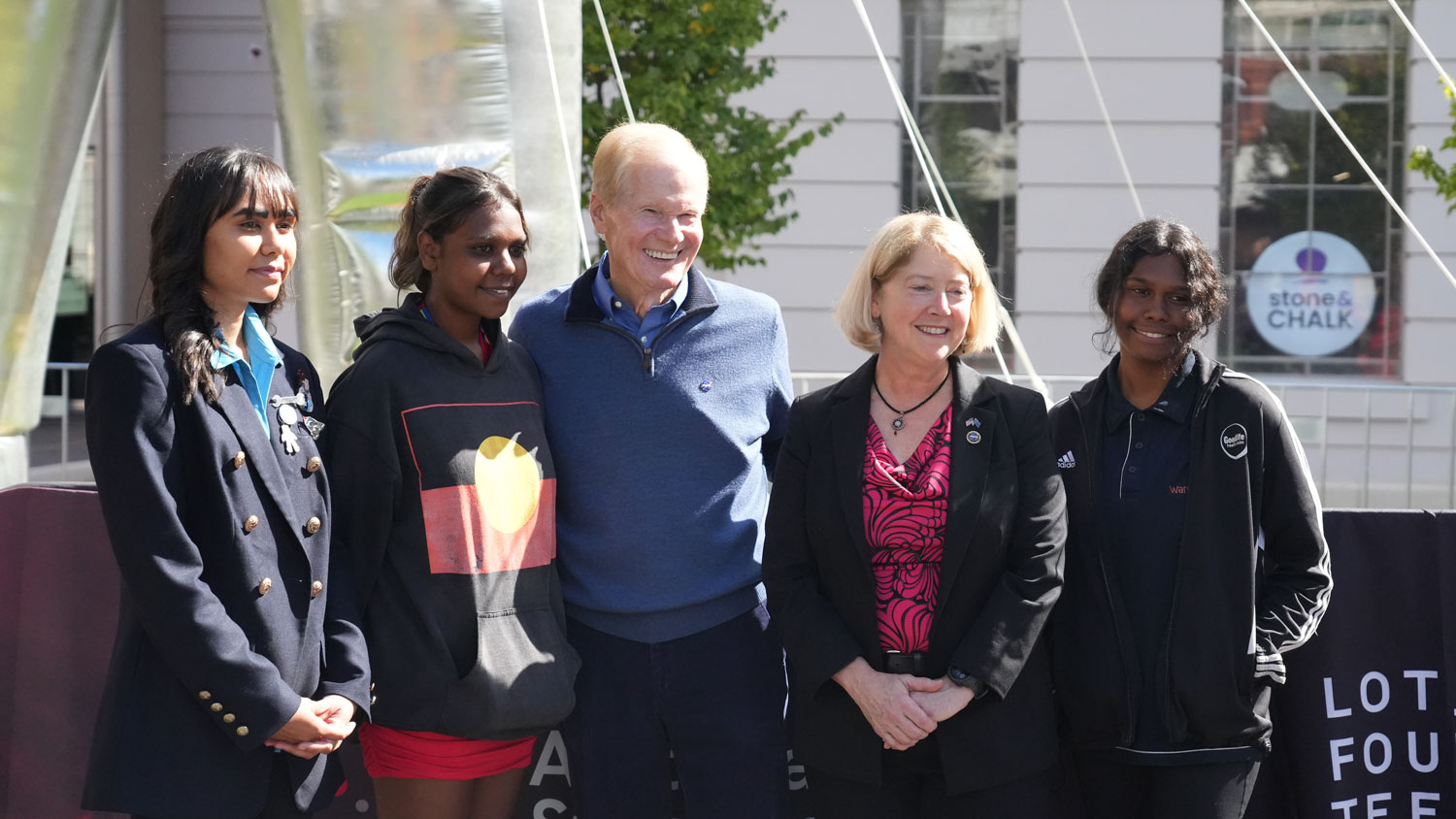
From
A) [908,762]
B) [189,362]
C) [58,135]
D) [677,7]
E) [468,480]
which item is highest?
[677,7]

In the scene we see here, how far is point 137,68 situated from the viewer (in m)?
12.5

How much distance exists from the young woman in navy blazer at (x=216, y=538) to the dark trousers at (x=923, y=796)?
1053 millimetres

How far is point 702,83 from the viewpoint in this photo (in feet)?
32.0

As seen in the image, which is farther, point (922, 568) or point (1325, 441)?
point (1325, 441)

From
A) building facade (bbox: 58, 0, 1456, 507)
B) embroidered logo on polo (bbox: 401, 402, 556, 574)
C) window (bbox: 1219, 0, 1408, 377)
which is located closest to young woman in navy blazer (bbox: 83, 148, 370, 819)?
embroidered logo on polo (bbox: 401, 402, 556, 574)

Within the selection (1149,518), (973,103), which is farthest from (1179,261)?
(973,103)

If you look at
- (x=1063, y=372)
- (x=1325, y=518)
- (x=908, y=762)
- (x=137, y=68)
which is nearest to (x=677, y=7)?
(x=1063, y=372)

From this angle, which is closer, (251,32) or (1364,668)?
(1364,668)

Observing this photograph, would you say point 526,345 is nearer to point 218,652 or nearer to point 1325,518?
point 218,652

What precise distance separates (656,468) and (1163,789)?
1.33 metres

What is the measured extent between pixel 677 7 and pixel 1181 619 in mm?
7528

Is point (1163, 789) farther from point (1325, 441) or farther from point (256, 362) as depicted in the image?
point (1325, 441)

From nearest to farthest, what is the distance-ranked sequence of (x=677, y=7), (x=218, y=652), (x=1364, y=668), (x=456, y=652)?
(x=218, y=652)
(x=456, y=652)
(x=1364, y=668)
(x=677, y=7)

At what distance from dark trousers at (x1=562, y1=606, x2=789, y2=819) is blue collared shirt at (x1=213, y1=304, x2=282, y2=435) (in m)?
0.92
